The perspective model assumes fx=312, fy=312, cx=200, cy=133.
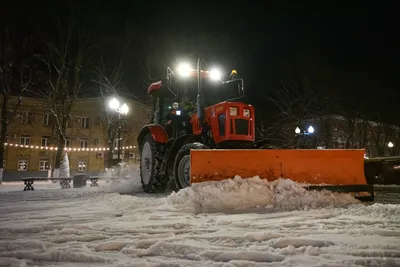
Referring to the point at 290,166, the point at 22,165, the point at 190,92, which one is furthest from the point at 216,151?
the point at 22,165

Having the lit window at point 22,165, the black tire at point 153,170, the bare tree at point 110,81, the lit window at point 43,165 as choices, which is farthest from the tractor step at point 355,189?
the lit window at point 43,165

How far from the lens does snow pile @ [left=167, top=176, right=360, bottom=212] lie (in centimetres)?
513

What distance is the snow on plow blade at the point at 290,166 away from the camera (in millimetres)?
5812

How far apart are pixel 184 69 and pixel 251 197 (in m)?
4.28

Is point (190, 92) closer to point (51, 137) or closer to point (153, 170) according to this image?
point (153, 170)

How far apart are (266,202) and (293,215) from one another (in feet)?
2.21

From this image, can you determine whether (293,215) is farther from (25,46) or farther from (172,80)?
(25,46)

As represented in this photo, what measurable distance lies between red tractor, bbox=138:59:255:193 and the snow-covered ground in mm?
1765

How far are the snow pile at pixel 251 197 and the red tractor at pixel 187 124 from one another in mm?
1424

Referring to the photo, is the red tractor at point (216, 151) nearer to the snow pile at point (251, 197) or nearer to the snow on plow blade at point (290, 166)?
the snow on plow blade at point (290, 166)

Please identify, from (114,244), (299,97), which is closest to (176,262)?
(114,244)

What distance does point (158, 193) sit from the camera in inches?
324

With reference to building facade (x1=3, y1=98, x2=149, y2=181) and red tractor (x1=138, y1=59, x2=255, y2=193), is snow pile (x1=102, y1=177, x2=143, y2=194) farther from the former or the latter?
building facade (x1=3, y1=98, x2=149, y2=181)

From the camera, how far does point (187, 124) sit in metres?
8.39
